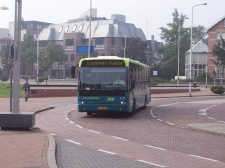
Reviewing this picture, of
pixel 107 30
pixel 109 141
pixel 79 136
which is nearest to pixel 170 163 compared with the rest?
pixel 109 141

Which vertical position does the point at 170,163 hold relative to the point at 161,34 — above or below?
below

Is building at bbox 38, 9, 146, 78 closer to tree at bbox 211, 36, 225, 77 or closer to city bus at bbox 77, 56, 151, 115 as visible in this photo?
tree at bbox 211, 36, 225, 77

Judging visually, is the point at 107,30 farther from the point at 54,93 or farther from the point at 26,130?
the point at 26,130

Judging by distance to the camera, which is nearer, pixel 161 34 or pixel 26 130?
pixel 26 130

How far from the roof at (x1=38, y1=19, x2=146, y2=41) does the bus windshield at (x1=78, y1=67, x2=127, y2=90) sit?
78.0 meters

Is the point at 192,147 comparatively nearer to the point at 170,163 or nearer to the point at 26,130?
the point at 170,163

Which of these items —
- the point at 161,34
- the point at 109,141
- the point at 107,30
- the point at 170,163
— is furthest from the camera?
the point at 161,34

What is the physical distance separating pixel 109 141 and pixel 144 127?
4788 mm

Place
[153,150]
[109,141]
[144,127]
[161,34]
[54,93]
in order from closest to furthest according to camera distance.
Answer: [153,150]
[109,141]
[144,127]
[54,93]
[161,34]

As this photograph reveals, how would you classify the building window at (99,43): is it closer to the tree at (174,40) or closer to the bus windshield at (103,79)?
the tree at (174,40)

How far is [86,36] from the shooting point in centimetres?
10612

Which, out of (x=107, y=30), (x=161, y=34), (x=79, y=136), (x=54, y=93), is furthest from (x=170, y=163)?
(x=161, y=34)

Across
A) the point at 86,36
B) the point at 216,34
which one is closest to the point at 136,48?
the point at 216,34

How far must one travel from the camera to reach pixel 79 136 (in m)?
15.8
